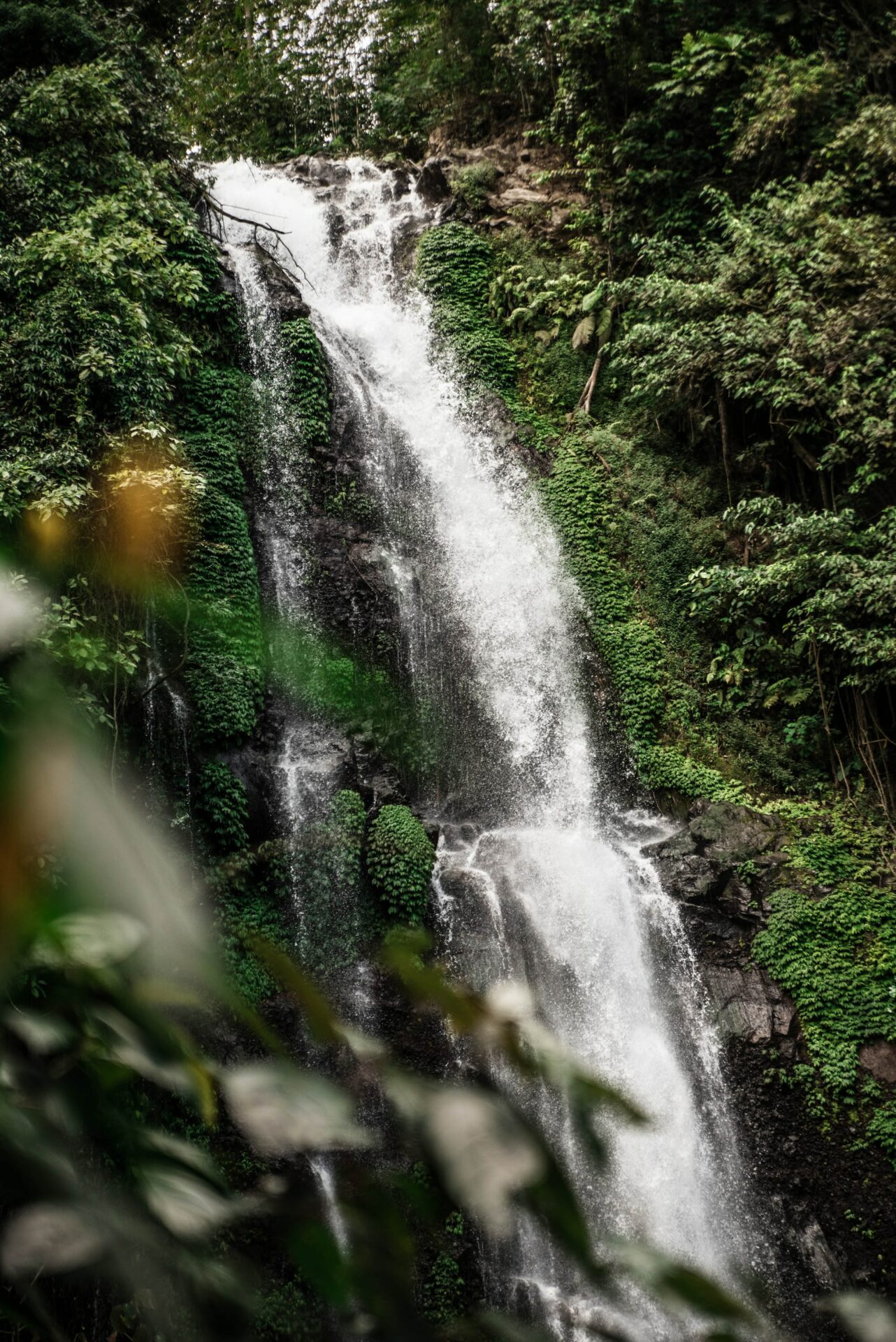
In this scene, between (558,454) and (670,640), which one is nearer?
(670,640)

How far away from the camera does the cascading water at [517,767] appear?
624 centimetres

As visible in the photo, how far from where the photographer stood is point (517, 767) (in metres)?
9.24

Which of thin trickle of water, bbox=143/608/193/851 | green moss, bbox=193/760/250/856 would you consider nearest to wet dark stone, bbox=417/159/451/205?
thin trickle of water, bbox=143/608/193/851

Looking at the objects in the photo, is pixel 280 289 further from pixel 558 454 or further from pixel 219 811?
pixel 219 811

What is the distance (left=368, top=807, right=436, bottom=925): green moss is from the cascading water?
22 centimetres

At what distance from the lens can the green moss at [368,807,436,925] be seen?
7602 mm

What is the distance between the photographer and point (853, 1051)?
21.9 feet

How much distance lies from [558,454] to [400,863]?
21.7 ft

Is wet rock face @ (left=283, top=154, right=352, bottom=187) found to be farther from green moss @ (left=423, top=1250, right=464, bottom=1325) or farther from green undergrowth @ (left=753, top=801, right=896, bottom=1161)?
green moss @ (left=423, top=1250, right=464, bottom=1325)

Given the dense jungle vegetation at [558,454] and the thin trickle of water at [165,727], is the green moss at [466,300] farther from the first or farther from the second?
the thin trickle of water at [165,727]

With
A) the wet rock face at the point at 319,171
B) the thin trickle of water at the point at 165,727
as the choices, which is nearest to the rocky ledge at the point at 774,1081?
the thin trickle of water at the point at 165,727

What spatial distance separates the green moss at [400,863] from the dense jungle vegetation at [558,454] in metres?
0.04

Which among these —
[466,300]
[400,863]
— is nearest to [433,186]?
[466,300]

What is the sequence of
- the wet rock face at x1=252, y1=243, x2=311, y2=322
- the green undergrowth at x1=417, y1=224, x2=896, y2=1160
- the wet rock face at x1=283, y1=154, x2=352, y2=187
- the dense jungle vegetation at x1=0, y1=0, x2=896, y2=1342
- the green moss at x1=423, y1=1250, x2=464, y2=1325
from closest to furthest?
the green moss at x1=423, y1=1250, x2=464, y2=1325 → the dense jungle vegetation at x1=0, y1=0, x2=896, y2=1342 → the green undergrowth at x1=417, y1=224, x2=896, y2=1160 → the wet rock face at x1=252, y1=243, x2=311, y2=322 → the wet rock face at x1=283, y1=154, x2=352, y2=187
